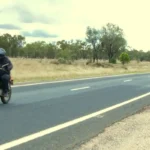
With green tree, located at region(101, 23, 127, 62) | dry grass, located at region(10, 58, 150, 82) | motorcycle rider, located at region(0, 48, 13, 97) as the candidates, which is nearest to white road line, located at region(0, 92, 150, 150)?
motorcycle rider, located at region(0, 48, 13, 97)

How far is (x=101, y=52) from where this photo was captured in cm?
9994

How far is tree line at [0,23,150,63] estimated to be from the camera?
3784 inches

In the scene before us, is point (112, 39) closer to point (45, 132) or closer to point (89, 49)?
point (89, 49)

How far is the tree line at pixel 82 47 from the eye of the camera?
96125 millimetres

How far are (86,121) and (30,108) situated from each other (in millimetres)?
2349

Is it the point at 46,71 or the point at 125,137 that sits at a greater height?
the point at 125,137

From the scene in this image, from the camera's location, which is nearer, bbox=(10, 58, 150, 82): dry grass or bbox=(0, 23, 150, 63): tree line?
bbox=(10, 58, 150, 82): dry grass

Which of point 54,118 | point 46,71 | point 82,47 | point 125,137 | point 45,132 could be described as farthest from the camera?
point 82,47

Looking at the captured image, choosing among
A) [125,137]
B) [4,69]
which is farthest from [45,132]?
[4,69]

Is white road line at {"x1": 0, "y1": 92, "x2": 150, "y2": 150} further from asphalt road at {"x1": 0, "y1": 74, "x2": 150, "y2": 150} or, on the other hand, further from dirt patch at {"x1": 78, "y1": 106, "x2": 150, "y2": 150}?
dirt patch at {"x1": 78, "y1": 106, "x2": 150, "y2": 150}

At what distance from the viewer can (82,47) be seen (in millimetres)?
118438

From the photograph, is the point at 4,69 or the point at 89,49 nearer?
the point at 4,69

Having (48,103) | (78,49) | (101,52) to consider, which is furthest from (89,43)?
(48,103)

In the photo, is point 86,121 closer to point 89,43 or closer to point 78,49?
point 89,43
